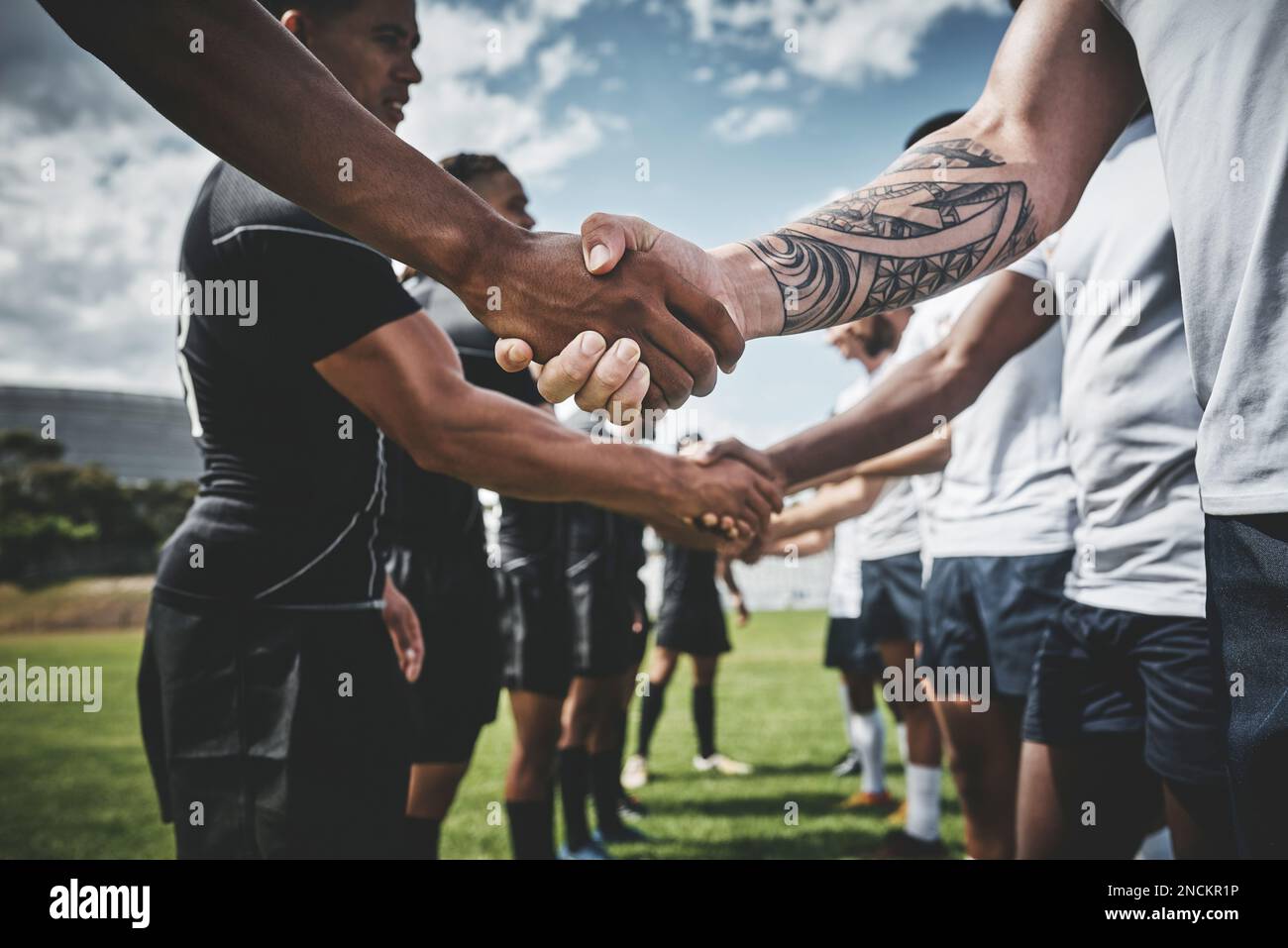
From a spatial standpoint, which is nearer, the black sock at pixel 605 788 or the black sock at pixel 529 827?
the black sock at pixel 529 827

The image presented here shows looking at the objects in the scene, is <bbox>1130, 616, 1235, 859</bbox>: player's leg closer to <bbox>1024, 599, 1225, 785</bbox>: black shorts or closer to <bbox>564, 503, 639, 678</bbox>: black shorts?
<bbox>1024, 599, 1225, 785</bbox>: black shorts

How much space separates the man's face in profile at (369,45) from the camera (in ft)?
7.41

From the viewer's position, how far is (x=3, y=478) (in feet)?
136

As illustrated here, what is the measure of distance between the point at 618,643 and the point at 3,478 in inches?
1920

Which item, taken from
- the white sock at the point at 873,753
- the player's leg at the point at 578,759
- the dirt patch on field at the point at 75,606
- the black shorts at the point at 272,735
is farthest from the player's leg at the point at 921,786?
the dirt patch on field at the point at 75,606

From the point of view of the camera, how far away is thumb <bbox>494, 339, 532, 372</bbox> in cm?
148

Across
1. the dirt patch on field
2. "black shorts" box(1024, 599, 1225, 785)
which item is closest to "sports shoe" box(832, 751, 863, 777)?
"black shorts" box(1024, 599, 1225, 785)

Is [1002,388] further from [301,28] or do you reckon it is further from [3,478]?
[3,478]

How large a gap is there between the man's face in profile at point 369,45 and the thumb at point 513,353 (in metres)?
1.22

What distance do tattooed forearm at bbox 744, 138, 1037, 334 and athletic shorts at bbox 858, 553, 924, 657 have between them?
4.37 m

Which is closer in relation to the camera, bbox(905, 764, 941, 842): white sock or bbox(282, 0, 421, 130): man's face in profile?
bbox(282, 0, 421, 130): man's face in profile

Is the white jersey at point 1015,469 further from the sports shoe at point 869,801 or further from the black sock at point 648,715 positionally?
the black sock at point 648,715
